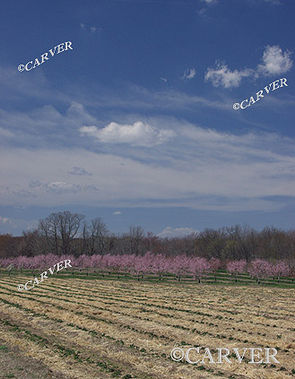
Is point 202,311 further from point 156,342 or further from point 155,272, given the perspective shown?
point 155,272

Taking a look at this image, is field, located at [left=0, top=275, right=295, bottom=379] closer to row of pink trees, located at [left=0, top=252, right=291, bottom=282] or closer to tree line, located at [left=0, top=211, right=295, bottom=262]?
row of pink trees, located at [left=0, top=252, right=291, bottom=282]

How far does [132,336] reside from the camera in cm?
1800

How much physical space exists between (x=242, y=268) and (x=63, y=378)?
56.7m

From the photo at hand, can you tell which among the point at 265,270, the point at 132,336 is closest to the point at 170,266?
the point at 265,270

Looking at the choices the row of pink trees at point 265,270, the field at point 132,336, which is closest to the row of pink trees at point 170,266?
the row of pink trees at point 265,270

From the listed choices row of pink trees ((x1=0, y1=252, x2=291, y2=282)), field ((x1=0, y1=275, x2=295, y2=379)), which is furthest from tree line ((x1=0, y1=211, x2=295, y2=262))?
field ((x1=0, y1=275, x2=295, y2=379))

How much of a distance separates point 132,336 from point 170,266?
148 feet

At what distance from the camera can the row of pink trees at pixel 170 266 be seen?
5944 cm

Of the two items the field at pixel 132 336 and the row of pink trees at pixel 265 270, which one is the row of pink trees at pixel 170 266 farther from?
the field at pixel 132 336

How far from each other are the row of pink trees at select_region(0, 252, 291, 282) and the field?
3020 centimetres

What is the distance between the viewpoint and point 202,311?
82.2 feet

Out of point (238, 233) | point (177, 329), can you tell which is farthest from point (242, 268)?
point (238, 233)

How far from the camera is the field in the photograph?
1339cm

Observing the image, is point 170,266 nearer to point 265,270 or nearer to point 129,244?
point 265,270
